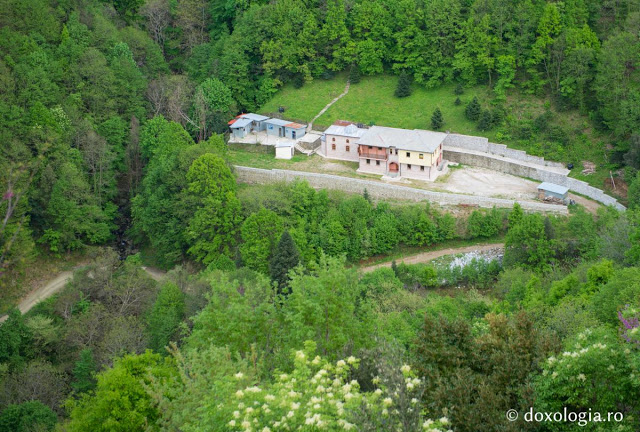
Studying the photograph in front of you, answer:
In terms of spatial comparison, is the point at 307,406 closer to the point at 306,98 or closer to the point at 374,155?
the point at 374,155

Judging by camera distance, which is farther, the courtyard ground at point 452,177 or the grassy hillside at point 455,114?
the grassy hillside at point 455,114

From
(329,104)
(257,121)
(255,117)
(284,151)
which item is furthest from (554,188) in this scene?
(255,117)

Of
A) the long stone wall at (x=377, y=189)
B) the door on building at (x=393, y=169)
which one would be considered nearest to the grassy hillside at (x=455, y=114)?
the door on building at (x=393, y=169)

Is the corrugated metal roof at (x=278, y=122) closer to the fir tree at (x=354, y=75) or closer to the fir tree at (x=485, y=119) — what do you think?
the fir tree at (x=354, y=75)

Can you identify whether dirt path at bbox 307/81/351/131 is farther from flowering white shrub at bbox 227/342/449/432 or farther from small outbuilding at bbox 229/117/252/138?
flowering white shrub at bbox 227/342/449/432

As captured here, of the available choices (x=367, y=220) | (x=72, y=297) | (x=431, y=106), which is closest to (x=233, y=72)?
(x=431, y=106)

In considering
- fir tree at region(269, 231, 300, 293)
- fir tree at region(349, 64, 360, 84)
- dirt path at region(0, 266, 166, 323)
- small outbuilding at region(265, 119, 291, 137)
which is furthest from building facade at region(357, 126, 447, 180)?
dirt path at region(0, 266, 166, 323)
